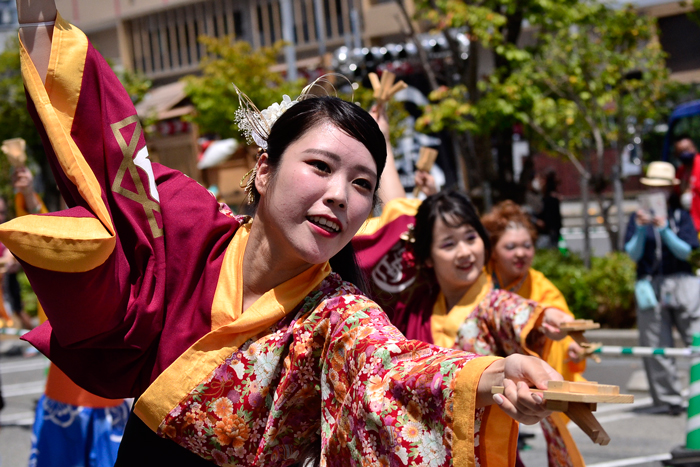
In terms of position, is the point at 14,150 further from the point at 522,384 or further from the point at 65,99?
the point at 522,384

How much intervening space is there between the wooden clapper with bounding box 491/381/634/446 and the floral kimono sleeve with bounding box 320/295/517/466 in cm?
20

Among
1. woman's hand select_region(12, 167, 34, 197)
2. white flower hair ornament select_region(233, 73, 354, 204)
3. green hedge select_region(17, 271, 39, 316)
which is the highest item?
white flower hair ornament select_region(233, 73, 354, 204)

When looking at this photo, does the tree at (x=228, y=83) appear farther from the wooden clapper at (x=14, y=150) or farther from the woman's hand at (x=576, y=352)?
the woman's hand at (x=576, y=352)

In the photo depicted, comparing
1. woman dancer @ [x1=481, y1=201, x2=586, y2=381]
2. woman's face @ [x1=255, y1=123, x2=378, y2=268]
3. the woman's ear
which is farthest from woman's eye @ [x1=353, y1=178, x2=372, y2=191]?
woman dancer @ [x1=481, y1=201, x2=586, y2=381]

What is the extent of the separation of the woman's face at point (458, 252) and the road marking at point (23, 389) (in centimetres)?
602

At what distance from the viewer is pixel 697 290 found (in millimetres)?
5797

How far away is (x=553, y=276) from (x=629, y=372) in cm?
142

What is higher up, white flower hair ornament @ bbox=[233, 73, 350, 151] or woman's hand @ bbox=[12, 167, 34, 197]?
white flower hair ornament @ bbox=[233, 73, 350, 151]

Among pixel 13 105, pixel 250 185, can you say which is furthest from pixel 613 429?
pixel 13 105

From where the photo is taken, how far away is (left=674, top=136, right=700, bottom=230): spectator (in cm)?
600

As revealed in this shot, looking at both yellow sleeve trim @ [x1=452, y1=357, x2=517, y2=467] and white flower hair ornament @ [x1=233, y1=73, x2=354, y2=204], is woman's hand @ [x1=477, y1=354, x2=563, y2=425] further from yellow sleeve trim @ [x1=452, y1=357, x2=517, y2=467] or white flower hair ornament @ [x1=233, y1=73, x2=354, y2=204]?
white flower hair ornament @ [x1=233, y1=73, x2=354, y2=204]

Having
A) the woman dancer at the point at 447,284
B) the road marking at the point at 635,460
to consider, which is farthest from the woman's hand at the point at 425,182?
the road marking at the point at 635,460

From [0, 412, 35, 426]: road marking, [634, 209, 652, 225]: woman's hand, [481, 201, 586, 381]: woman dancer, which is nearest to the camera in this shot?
[481, 201, 586, 381]: woman dancer

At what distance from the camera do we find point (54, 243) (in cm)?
154
